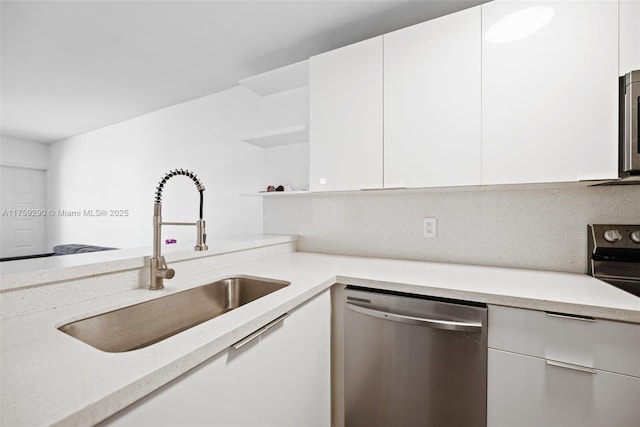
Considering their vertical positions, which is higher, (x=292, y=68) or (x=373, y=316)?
(x=292, y=68)

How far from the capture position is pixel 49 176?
15.7 ft

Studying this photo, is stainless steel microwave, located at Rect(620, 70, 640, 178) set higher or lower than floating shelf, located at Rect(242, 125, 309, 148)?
lower

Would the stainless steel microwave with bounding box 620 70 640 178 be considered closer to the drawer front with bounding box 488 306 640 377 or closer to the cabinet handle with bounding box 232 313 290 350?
the drawer front with bounding box 488 306 640 377

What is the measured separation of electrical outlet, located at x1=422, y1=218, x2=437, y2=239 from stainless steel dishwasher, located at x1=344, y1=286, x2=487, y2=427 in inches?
24.2

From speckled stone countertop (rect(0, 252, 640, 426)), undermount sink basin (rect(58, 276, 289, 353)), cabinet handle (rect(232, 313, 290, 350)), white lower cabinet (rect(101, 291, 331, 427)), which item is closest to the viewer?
speckled stone countertop (rect(0, 252, 640, 426))

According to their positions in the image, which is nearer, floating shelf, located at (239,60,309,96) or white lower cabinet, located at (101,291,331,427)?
white lower cabinet, located at (101,291,331,427)

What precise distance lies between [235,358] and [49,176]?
19.9ft

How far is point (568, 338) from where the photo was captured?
36.9 inches

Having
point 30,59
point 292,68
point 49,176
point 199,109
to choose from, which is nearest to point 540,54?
point 292,68

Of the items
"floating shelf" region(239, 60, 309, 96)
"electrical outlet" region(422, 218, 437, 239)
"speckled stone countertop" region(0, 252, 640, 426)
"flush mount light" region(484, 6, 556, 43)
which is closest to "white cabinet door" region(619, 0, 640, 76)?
"flush mount light" region(484, 6, 556, 43)

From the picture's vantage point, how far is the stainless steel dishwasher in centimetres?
105

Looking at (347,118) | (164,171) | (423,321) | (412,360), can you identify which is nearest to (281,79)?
(347,118)

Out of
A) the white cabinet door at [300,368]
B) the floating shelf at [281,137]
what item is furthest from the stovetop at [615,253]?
the floating shelf at [281,137]

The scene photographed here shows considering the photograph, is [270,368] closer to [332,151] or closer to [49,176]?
[332,151]
